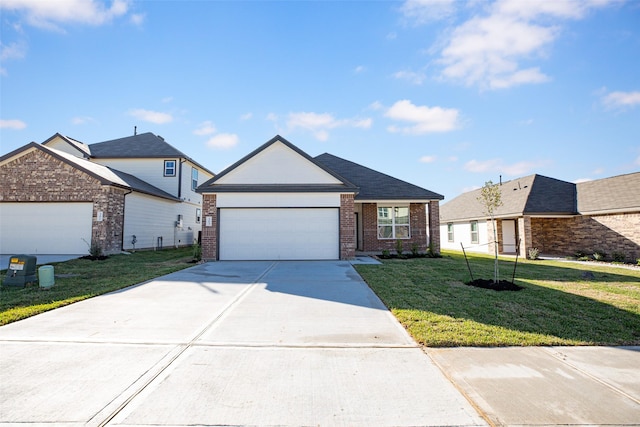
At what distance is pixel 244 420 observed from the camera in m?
2.67

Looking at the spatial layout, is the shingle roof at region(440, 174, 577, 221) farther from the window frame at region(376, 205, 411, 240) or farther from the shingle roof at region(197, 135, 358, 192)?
the shingle roof at region(197, 135, 358, 192)

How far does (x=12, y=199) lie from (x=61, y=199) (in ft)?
7.84

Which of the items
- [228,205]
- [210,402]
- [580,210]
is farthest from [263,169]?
[580,210]

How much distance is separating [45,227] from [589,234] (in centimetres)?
2731

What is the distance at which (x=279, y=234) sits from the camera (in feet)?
45.1

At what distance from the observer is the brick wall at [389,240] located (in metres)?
17.3

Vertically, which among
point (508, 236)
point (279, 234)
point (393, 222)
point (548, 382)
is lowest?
point (548, 382)

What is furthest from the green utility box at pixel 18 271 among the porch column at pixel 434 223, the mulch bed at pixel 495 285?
the porch column at pixel 434 223

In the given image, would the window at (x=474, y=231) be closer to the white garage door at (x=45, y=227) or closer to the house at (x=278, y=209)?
the house at (x=278, y=209)

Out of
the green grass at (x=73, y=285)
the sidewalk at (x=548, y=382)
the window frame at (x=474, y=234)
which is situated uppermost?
the window frame at (x=474, y=234)

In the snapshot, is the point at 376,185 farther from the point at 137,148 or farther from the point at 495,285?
the point at 137,148

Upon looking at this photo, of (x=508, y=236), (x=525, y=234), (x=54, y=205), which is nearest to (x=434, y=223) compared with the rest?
(x=525, y=234)

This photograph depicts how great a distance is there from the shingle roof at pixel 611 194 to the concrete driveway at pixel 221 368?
53.3ft

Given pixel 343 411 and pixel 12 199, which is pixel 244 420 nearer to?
pixel 343 411
